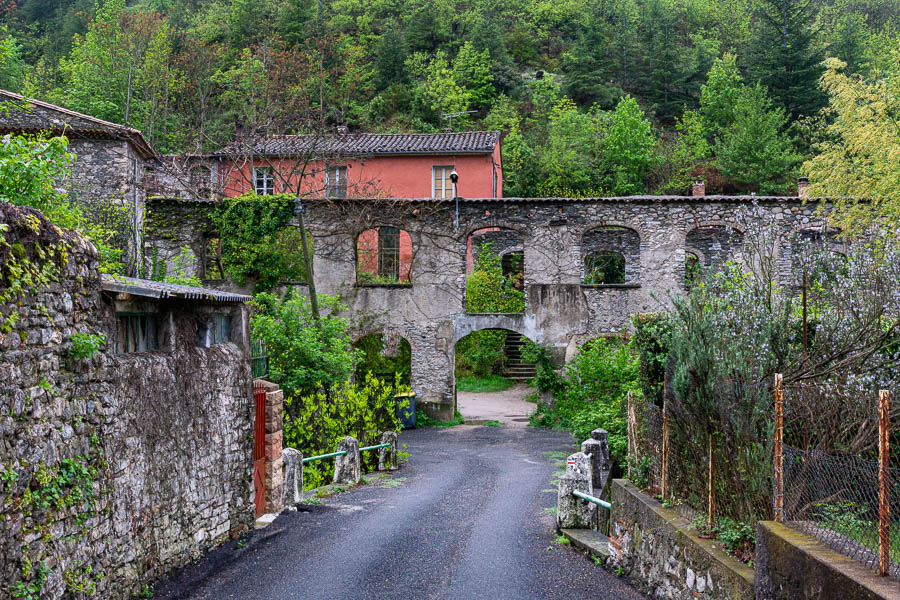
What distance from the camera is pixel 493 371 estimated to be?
28.6 metres

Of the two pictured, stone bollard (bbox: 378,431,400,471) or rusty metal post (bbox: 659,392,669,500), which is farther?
stone bollard (bbox: 378,431,400,471)

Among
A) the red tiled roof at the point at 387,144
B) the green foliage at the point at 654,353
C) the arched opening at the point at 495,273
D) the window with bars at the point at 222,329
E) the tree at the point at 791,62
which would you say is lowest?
the green foliage at the point at 654,353

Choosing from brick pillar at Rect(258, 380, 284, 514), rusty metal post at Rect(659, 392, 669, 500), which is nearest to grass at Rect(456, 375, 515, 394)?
brick pillar at Rect(258, 380, 284, 514)

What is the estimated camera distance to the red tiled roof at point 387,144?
2525 cm

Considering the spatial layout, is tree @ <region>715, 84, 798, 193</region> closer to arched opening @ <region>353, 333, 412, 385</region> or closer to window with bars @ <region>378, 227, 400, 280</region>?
window with bars @ <region>378, 227, 400, 280</region>

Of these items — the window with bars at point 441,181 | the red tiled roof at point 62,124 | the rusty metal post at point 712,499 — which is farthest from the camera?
the window with bars at point 441,181

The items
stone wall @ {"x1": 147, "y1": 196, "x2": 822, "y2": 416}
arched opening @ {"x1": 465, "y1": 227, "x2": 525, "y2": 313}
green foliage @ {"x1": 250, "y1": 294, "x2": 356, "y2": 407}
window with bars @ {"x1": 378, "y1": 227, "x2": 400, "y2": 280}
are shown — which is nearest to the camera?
green foliage @ {"x1": 250, "y1": 294, "x2": 356, "y2": 407}

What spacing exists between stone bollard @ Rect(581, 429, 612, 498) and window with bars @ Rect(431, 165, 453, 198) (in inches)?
725

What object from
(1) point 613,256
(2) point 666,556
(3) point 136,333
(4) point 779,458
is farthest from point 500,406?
(4) point 779,458

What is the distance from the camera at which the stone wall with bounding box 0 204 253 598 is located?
15.8 ft

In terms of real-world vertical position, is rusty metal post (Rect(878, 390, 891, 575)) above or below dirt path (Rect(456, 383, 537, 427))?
above

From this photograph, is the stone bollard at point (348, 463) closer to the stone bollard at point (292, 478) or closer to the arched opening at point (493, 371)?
the stone bollard at point (292, 478)

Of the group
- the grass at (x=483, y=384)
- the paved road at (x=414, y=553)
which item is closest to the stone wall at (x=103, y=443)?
the paved road at (x=414, y=553)

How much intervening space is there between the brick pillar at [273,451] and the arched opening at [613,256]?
18.9 m
